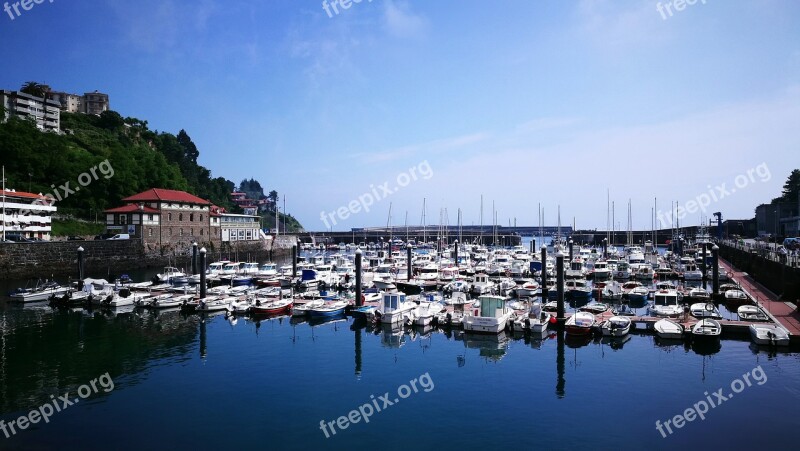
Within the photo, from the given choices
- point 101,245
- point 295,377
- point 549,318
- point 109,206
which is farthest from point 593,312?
point 109,206

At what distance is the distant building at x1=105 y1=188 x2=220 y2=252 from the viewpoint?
262ft

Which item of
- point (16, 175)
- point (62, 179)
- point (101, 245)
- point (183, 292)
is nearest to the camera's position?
point (183, 292)

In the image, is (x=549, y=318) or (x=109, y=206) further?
(x=109, y=206)

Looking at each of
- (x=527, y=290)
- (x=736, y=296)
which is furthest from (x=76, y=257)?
(x=736, y=296)

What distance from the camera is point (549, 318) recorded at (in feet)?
113

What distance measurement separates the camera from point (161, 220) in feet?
271

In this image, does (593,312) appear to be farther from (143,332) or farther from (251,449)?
(143,332)

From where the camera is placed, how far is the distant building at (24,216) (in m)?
65.4

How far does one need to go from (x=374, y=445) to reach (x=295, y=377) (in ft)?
27.7

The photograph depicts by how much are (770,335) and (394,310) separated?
22.4 metres

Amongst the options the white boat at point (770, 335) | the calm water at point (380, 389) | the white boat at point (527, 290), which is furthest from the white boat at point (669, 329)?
the white boat at point (527, 290)

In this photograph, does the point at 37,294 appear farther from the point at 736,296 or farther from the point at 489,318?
the point at 736,296

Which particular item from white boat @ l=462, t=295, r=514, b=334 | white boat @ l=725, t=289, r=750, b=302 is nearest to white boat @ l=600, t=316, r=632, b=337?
white boat @ l=462, t=295, r=514, b=334

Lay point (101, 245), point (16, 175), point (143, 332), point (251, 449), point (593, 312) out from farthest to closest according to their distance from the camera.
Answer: point (16, 175) < point (101, 245) < point (593, 312) < point (143, 332) < point (251, 449)
